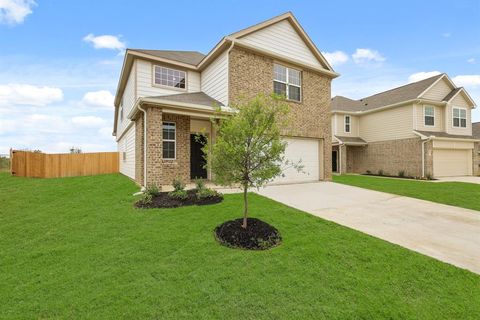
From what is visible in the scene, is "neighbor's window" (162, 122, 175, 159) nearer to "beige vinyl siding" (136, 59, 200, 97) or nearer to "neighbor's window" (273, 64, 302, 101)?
"beige vinyl siding" (136, 59, 200, 97)

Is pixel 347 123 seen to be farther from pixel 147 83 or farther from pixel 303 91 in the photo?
pixel 147 83

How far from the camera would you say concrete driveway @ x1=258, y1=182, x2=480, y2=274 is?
4.36 meters

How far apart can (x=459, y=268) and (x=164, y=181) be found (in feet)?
30.1

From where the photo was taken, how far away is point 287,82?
488 inches

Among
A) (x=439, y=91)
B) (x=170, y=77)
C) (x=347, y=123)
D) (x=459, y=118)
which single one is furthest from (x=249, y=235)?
(x=459, y=118)

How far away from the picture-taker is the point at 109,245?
14.4ft

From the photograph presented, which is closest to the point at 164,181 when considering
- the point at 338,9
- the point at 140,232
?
the point at 140,232

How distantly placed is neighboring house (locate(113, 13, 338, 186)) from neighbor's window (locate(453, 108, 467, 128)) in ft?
44.7

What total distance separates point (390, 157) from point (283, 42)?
553 inches

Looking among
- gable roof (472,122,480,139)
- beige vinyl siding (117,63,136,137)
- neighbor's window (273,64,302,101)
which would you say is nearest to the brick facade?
neighbor's window (273,64,302,101)

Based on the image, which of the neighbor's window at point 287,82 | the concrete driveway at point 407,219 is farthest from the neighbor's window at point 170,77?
the concrete driveway at point 407,219

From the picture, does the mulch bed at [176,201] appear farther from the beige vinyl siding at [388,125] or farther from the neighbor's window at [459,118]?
the neighbor's window at [459,118]

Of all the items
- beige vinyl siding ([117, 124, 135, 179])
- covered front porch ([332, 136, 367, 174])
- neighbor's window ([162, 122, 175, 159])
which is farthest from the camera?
covered front porch ([332, 136, 367, 174])

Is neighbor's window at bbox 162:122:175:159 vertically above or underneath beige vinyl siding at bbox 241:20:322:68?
underneath
